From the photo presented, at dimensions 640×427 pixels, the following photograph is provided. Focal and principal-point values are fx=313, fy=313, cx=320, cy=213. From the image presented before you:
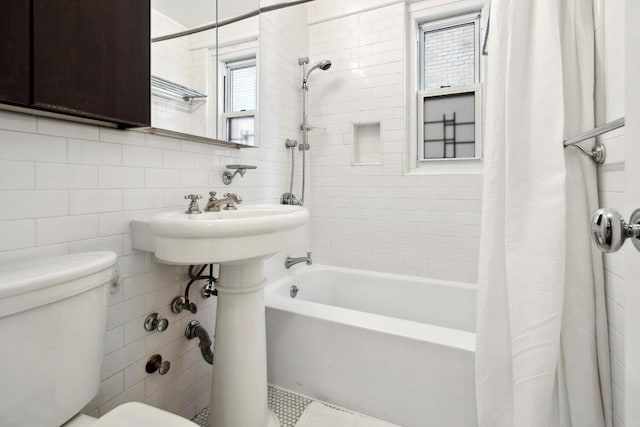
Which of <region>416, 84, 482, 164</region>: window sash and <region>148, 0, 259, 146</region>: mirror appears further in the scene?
<region>416, 84, 482, 164</region>: window sash

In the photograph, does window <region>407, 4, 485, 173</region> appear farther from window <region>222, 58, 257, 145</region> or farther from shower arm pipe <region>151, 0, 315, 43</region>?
window <region>222, 58, 257, 145</region>

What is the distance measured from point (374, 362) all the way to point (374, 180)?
1.28 meters

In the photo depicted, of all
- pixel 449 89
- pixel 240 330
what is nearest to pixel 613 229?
pixel 240 330

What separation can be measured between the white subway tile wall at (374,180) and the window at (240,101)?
2.61 feet

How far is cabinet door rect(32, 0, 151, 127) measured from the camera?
83 centimetres

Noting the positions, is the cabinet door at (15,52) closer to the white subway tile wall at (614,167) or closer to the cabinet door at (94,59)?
the cabinet door at (94,59)

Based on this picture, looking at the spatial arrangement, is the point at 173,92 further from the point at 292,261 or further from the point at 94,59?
the point at 292,261

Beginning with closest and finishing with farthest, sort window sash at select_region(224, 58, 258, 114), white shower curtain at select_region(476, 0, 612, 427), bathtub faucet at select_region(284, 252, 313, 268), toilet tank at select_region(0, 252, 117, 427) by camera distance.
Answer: toilet tank at select_region(0, 252, 117, 427), white shower curtain at select_region(476, 0, 612, 427), window sash at select_region(224, 58, 258, 114), bathtub faucet at select_region(284, 252, 313, 268)

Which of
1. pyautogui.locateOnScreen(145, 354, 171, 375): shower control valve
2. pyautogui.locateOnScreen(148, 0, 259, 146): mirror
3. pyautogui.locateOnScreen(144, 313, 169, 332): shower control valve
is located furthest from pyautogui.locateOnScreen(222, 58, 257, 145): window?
pyautogui.locateOnScreen(145, 354, 171, 375): shower control valve

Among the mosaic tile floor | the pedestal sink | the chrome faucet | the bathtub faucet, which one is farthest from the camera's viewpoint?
the bathtub faucet

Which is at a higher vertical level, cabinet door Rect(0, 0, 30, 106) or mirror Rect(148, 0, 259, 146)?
mirror Rect(148, 0, 259, 146)

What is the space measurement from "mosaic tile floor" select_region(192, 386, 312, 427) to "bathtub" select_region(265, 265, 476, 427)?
0.04 m

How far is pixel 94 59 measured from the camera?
94cm

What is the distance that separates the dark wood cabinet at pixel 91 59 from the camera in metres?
0.82
